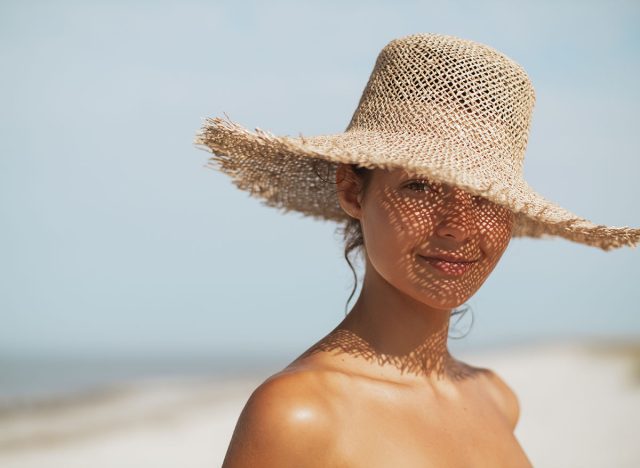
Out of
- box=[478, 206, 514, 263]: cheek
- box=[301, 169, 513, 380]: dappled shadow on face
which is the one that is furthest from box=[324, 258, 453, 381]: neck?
box=[478, 206, 514, 263]: cheek

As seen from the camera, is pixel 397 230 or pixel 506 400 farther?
pixel 506 400

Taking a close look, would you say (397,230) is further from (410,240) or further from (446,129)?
(446,129)

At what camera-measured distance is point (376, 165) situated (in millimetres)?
1986

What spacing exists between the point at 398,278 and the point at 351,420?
1.35 feet

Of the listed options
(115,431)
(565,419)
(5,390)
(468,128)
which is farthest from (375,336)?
(5,390)

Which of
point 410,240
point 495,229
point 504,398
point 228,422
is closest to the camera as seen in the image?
point 410,240

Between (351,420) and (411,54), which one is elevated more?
(411,54)

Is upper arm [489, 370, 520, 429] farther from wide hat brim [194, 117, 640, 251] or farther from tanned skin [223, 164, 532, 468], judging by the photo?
wide hat brim [194, 117, 640, 251]

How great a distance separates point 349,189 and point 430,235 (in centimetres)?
36

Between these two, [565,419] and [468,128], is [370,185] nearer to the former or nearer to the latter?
[468,128]

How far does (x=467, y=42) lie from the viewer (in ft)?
7.36

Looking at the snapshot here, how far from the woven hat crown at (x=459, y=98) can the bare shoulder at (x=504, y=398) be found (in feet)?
3.18

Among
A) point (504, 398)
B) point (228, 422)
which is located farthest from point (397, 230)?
point (228, 422)

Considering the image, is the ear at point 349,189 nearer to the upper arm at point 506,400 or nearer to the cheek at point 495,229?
the cheek at point 495,229
